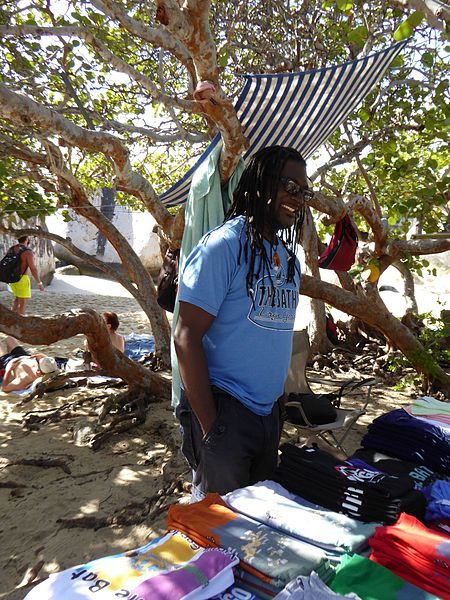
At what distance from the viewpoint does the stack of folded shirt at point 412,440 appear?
2.18m

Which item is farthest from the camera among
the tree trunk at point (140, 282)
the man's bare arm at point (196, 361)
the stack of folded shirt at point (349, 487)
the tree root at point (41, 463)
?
the tree trunk at point (140, 282)

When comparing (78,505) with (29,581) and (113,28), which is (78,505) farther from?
(113,28)

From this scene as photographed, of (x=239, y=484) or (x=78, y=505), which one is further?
(x=78, y=505)

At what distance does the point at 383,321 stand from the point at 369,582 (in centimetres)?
505

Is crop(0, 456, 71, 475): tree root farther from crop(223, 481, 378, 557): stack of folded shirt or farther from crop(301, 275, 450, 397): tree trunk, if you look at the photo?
crop(223, 481, 378, 557): stack of folded shirt

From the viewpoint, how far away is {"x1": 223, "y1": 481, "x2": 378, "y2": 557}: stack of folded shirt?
4.65ft

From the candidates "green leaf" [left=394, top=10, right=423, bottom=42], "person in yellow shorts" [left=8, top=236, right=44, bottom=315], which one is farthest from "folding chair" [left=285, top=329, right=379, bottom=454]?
"person in yellow shorts" [left=8, top=236, right=44, bottom=315]

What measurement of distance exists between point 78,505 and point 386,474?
2.81 m

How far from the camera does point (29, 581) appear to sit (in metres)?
2.99

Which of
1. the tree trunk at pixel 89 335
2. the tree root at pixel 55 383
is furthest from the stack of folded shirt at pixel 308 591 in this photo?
the tree root at pixel 55 383

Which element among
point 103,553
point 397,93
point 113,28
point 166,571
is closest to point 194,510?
point 166,571

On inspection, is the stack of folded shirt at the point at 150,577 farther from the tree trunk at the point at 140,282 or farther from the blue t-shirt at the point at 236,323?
the tree trunk at the point at 140,282

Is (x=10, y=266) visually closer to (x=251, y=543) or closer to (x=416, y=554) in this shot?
(x=251, y=543)

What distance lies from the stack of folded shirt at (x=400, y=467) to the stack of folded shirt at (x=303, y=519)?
0.43 m
